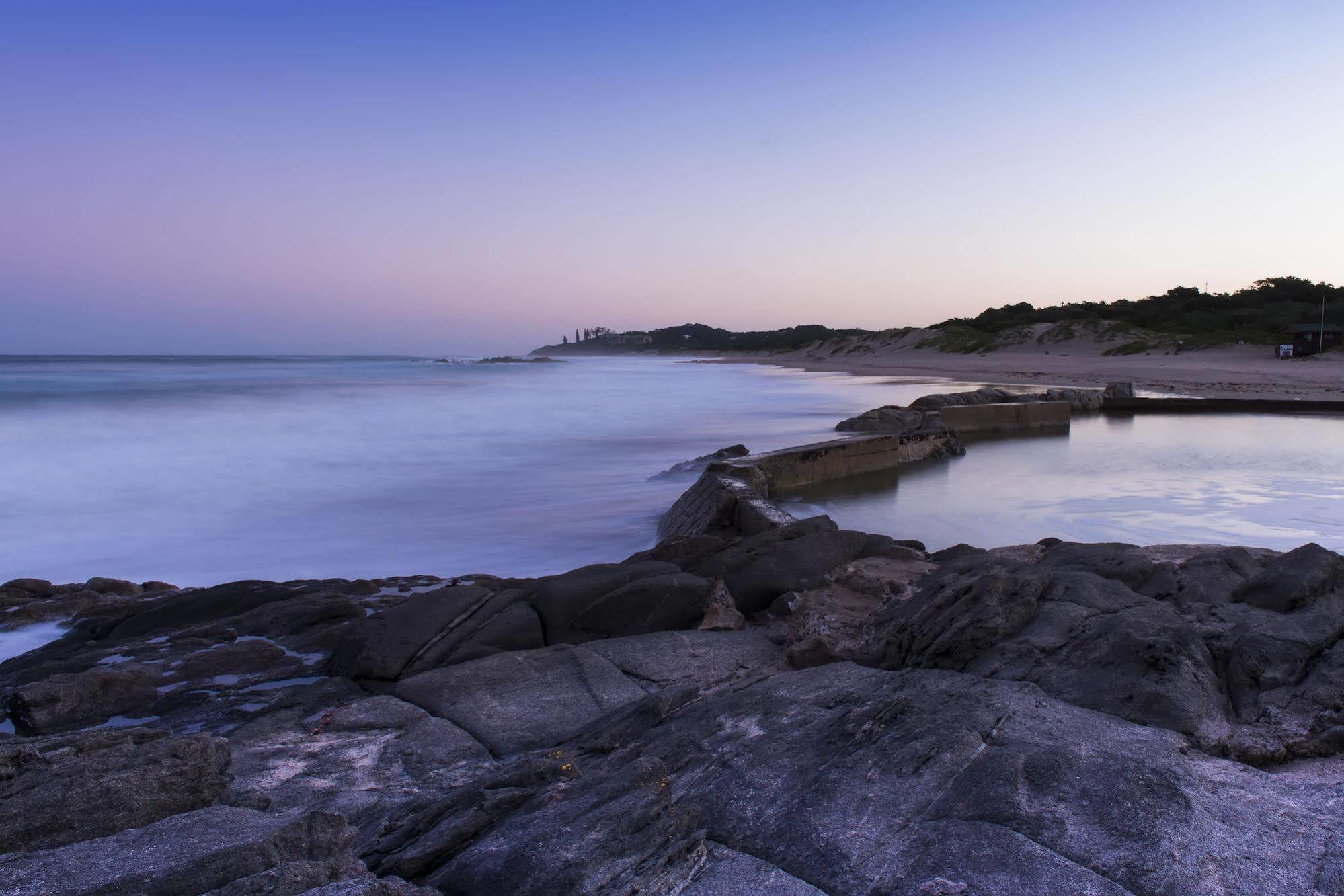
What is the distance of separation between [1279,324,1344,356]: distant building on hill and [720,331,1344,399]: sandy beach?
37.6 inches

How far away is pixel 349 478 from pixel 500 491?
109 inches

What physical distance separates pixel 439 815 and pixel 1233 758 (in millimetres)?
2105

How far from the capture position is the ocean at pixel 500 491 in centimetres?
700

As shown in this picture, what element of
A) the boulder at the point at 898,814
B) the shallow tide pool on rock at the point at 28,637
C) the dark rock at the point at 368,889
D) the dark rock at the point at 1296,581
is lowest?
the shallow tide pool on rock at the point at 28,637

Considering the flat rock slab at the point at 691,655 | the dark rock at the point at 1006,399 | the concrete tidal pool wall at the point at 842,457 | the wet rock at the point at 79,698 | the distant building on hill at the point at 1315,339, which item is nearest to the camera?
the wet rock at the point at 79,698

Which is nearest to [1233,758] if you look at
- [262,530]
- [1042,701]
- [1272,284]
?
[1042,701]

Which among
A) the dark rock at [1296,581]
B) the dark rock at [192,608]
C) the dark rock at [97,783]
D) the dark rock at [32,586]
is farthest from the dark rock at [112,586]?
the dark rock at [1296,581]

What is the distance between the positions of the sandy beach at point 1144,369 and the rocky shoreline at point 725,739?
1835 cm

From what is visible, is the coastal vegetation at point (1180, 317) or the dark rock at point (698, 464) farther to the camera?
the coastal vegetation at point (1180, 317)

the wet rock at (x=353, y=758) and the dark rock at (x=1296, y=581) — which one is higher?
the dark rock at (x=1296, y=581)

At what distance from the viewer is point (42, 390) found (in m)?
28.7

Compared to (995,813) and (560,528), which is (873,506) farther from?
(995,813)

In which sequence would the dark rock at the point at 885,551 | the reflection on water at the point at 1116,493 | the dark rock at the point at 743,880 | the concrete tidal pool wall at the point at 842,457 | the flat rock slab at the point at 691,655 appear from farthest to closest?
the concrete tidal pool wall at the point at 842,457 → the reflection on water at the point at 1116,493 → the dark rock at the point at 885,551 → the flat rock slab at the point at 691,655 → the dark rock at the point at 743,880

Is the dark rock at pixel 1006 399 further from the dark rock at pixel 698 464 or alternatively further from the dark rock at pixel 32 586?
the dark rock at pixel 32 586
